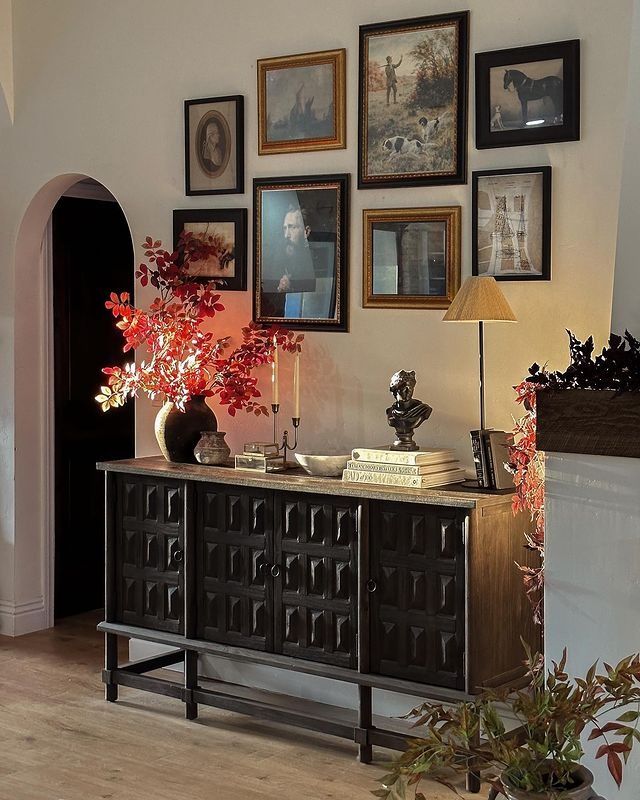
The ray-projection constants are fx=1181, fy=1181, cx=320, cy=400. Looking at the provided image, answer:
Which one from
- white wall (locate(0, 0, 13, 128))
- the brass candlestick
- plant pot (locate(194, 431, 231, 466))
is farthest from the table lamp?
white wall (locate(0, 0, 13, 128))

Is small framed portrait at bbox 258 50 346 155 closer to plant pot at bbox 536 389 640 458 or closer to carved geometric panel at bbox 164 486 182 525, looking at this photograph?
carved geometric panel at bbox 164 486 182 525

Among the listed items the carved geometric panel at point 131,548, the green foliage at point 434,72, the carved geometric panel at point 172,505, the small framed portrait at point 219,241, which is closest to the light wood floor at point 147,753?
the carved geometric panel at point 131,548

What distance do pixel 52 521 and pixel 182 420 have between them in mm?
1590

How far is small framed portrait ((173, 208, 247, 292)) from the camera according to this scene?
513 centimetres

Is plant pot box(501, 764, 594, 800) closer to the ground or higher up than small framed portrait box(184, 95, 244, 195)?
closer to the ground

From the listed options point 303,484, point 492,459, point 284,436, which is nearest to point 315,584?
point 303,484

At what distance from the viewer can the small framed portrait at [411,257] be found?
14.9 ft

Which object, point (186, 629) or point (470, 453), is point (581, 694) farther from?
point (186, 629)

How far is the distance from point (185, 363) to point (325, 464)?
2.60ft

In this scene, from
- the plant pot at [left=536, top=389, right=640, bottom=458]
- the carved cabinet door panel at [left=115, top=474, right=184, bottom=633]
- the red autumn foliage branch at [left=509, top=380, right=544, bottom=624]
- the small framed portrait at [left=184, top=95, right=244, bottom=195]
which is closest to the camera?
the plant pot at [left=536, top=389, right=640, bottom=458]

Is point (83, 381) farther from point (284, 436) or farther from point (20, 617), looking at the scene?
point (284, 436)

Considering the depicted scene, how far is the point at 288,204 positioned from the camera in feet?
16.3

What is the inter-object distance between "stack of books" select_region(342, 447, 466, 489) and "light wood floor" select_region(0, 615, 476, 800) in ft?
3.40

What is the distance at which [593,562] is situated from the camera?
3193 mm
